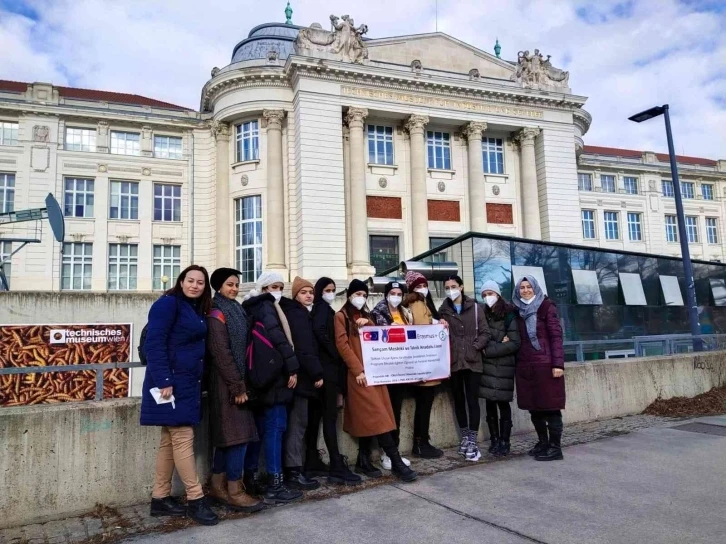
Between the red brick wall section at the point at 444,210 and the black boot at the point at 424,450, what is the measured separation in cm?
2651

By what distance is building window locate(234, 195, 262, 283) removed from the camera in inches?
1199

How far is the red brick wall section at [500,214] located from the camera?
3328 cm

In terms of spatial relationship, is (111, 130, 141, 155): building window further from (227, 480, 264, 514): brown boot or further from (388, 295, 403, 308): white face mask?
(227, 480, 264, 514): brown boot

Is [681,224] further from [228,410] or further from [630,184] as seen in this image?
[630,184]

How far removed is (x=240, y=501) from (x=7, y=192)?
115ft

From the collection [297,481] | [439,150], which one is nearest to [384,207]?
[439,150]

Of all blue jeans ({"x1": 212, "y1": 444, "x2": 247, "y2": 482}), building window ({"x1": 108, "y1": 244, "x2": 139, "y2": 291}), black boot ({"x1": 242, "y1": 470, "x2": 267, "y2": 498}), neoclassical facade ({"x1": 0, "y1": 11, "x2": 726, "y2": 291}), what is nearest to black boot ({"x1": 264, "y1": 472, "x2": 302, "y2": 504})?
black boot ({"x1": 242, "y1": 470, "x2": 267, "y2": 498})

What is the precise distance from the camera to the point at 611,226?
158 feet

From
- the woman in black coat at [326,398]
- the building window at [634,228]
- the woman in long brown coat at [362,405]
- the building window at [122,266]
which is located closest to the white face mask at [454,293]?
the woman in long brown coat at [362,405]

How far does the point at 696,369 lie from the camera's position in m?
9.40

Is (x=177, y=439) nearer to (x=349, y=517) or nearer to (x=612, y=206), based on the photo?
(x=349, y=517)

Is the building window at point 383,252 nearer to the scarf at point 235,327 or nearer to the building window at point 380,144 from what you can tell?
the building window at point 380,144

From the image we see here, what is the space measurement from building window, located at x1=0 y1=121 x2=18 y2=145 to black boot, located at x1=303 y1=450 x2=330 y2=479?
35.0m

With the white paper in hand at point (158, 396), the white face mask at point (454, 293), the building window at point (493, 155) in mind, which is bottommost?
the white paper in hand at point (158, 396)
